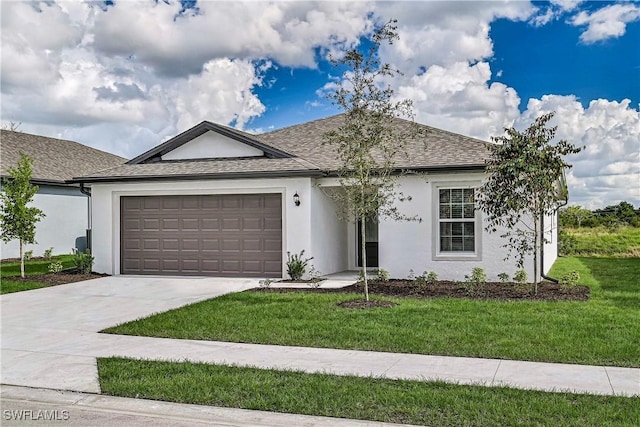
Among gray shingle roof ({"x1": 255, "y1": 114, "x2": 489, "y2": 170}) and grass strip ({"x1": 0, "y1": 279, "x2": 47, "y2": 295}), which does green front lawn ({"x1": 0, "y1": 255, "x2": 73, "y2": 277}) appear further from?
gray shingle roof ({"x1": 255, "y1": 114, "x2": 489, "y2": 170})

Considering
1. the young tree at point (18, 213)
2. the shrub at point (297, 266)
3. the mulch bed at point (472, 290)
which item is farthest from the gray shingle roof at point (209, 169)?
the mulch bed at point (472, 290)

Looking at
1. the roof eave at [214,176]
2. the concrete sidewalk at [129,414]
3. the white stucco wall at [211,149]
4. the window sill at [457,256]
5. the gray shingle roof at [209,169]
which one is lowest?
the concrete sidewalk at [129,414]

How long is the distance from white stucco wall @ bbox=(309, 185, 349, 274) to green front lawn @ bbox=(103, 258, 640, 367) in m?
3.54

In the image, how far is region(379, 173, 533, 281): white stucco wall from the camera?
14.5 meters

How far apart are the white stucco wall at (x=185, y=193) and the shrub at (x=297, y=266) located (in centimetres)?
22

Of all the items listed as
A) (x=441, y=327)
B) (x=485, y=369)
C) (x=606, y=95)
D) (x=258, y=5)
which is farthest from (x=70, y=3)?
(x=606, y=95)

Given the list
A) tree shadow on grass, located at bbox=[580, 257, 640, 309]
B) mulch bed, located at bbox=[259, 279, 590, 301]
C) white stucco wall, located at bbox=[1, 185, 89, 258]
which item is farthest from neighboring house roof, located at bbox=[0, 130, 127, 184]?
tree shadow on grass, located at bbox=[580, 257, 640, 309]

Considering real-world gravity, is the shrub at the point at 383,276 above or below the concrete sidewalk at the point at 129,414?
above

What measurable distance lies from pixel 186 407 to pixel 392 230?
10169mm

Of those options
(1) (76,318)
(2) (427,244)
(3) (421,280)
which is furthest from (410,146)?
(1) (76,318)

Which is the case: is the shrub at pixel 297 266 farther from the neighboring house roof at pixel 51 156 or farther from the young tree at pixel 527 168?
the neighboring house roof at pixel 51 156

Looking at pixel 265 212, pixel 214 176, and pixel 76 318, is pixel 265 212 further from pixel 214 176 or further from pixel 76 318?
pixel 76 318

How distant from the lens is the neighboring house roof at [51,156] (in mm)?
23766

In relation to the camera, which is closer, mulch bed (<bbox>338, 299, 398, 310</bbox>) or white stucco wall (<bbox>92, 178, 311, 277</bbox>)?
mulch bed (<bbox>338, 299, 398, 310</bbox>)
